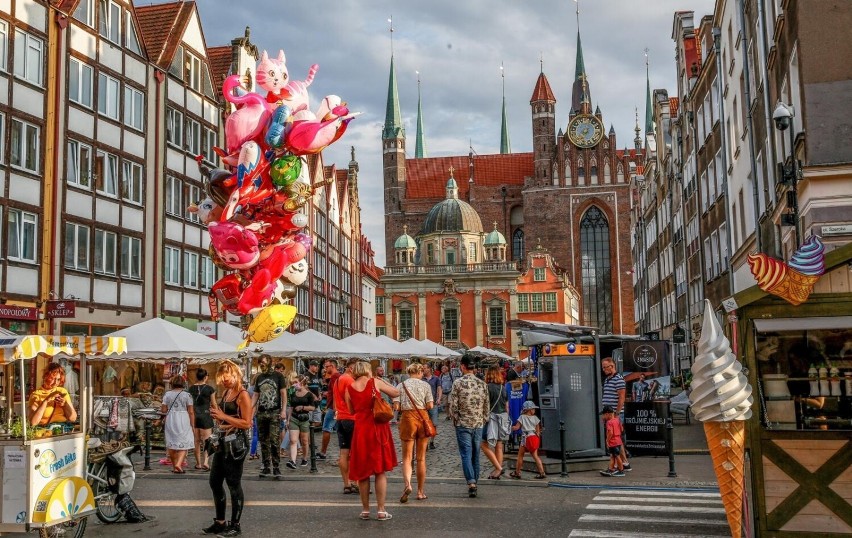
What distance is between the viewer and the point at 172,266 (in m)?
30.3

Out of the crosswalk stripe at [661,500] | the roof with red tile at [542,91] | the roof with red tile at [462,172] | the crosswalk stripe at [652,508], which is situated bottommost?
the crosswalk stripe at [661,500]

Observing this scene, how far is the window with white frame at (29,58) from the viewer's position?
22781 mm

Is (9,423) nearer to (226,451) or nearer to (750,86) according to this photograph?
(226,451)

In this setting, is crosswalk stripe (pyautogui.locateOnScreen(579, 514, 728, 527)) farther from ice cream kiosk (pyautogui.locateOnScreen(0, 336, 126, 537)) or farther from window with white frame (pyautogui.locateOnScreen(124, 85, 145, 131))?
window with white frame (pyautogui.locateOnScreen(124, 85, 145, 131))

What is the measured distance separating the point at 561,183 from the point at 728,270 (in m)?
66.9

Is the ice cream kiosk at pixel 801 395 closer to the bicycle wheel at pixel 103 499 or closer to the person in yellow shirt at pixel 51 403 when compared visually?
the bicycle wheel at pixel 103 499

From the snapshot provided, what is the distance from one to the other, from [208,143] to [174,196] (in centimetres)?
352

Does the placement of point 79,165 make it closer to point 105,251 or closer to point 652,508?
point 105,251

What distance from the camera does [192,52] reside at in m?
32.5

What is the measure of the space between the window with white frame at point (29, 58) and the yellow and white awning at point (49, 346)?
52.7ft

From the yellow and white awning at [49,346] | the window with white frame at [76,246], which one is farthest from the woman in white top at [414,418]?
the window with white frame at [76,246]

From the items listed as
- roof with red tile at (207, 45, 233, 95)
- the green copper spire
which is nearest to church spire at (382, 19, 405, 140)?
the green copper spire

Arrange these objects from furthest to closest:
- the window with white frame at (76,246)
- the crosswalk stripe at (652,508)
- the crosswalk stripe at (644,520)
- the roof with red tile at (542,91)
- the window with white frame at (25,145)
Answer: the roof with red tile at (542,91) → the window with white frame at (76,246) → the window with white frame at (25,145) → the crosswalk stripe at (652,508) → the crosswalk stripe at (644,520)

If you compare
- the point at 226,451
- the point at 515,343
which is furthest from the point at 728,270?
the point at 515,343
